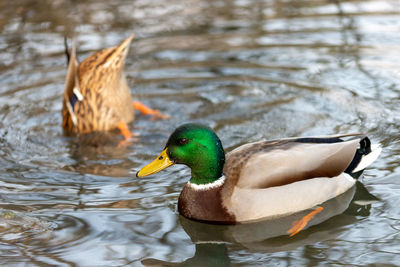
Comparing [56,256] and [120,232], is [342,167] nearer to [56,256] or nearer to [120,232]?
[120,232]

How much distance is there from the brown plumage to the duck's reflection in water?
255 centimetres

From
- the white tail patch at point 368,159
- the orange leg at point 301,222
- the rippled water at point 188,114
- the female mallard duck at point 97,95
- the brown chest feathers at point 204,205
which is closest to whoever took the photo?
the rippled water at point 188,114

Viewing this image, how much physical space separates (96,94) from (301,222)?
3.23 m

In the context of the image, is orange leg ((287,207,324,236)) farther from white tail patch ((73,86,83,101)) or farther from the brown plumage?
white tail patch ((73,86,83,101))

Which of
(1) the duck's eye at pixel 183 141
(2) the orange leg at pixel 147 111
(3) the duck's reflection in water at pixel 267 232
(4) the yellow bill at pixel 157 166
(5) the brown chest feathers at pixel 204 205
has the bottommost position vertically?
(3) the duck's reflection in water at pixel 267 232

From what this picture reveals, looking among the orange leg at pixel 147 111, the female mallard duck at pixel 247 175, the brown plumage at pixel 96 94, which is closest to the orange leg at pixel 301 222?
the female mallard duck at pixel 247 175

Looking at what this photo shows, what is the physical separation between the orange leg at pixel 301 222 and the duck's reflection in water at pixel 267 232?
3 centimetres

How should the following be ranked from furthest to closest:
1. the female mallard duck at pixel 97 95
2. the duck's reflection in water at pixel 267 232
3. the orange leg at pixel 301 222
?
the female mallard duck at pixel 97 95 → the orange leg at pixel 301 222 → the duck's reflection in water at pixel 267 232

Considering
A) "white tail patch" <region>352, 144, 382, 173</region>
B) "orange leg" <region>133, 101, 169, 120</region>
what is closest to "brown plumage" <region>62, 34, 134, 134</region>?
"orange leg" <region>133, 101, 169, 120</region>

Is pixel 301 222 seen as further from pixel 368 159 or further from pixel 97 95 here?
pixel 97 95

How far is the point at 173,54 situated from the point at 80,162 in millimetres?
3393

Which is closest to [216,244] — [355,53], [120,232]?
[120,232]

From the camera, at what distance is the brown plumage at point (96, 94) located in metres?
7.25

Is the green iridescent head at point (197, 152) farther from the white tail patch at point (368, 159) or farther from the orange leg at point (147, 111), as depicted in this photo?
the orange leg at point (147, 111)
